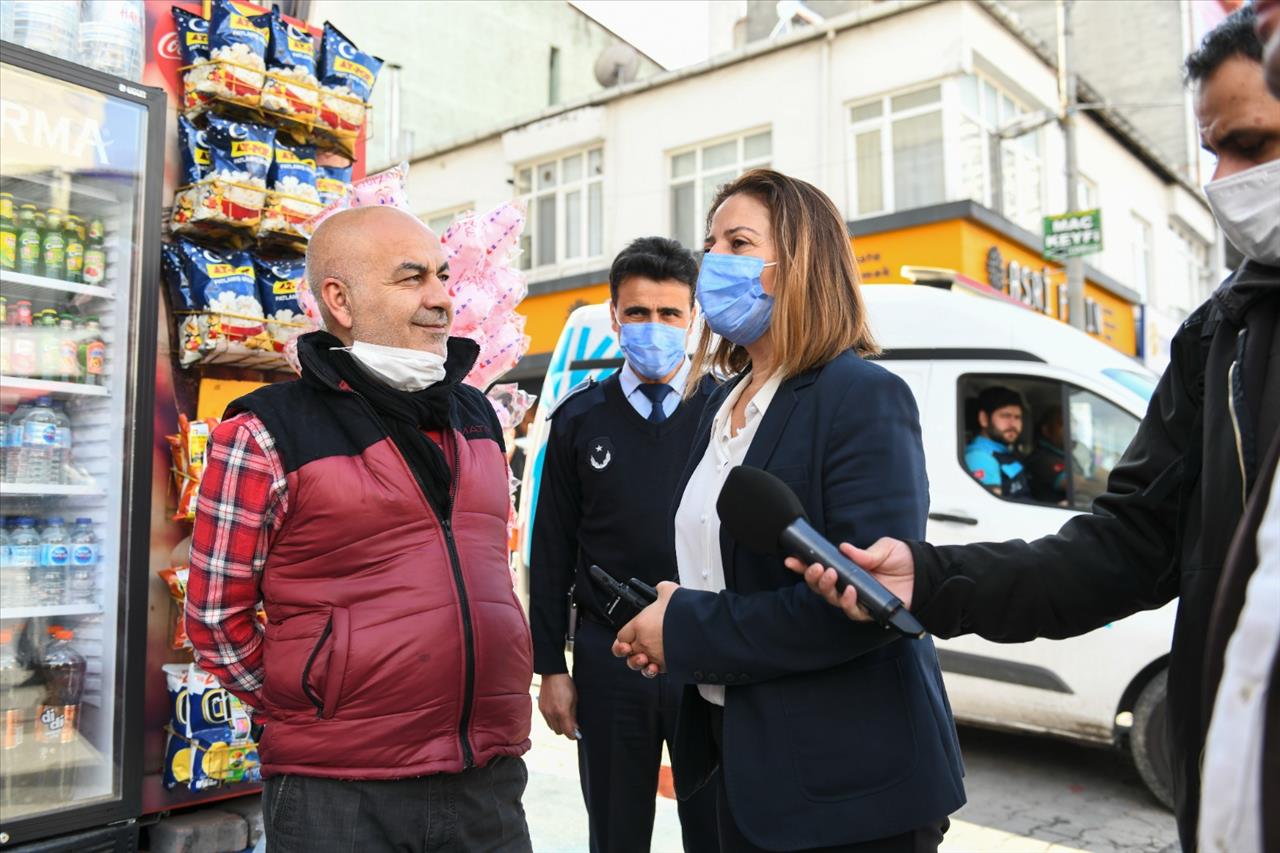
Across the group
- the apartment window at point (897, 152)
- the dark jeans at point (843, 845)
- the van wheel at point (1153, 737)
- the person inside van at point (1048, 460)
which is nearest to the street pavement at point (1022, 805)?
the van wheel at point (1153, 737)

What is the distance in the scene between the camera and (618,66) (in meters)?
19.4

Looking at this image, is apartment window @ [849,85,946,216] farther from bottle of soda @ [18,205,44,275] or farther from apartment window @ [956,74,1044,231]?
bottle of soda @ [18,205,44,275]

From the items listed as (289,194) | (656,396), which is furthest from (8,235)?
(656,396)

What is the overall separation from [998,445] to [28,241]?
16.0ft

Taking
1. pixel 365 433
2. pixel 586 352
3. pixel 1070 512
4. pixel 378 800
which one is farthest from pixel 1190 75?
pixel 586 352

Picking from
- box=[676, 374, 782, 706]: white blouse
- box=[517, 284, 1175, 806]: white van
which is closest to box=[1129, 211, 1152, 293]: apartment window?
box=[517, 284, 1175, 806]: white van

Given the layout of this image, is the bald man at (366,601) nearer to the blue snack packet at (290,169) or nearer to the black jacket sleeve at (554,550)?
the black jacket sleeve at (554,550)

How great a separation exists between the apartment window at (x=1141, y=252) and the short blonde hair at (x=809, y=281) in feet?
66.3

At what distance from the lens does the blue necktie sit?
3193mm

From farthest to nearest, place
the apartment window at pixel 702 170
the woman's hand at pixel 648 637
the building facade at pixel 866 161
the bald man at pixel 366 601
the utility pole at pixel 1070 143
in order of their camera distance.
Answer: the apartment window at pixel 702 170, the utility pole at pixel 1070 143, the building facade at pixel 866 161, the bald man at pixel 366 601, the woman's hand at pixel 648 637

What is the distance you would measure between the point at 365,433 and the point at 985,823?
3.94 meters

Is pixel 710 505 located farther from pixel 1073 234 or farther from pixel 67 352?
pixel 1073 234

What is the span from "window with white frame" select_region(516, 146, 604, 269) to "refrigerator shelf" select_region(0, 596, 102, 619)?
1512 cm

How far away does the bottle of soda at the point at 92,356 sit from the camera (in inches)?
143
